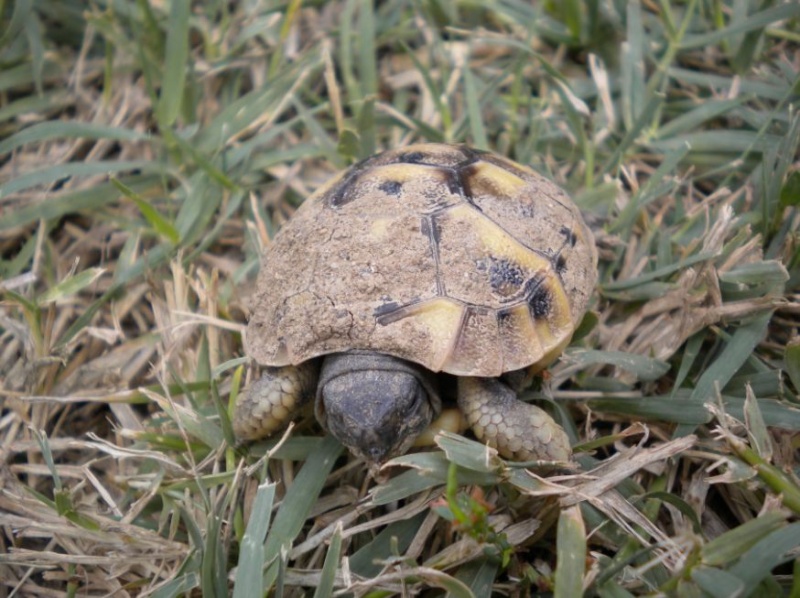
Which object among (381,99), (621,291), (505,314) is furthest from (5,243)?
(621,291)

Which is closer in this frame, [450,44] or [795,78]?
[795,78]

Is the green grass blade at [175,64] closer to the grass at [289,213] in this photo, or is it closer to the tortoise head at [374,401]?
the grass at [289,213]

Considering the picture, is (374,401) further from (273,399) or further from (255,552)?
(255,552)

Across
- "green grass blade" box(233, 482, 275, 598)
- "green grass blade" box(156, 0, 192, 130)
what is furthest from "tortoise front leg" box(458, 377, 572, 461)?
"green grass blade" box(156, 0, 192, 130)

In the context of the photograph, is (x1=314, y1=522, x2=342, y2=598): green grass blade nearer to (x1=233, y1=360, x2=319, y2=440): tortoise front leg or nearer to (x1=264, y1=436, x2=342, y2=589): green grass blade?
(x1=264, y1=436, x2=342, y2=589): green grass blade

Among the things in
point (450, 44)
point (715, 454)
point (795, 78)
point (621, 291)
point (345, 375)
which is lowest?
point (715, 454)

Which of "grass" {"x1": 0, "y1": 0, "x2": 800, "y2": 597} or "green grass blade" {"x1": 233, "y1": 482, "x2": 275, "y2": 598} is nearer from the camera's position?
"green grass blade" {"x1": 233, "y1": 482, "x2": 275, "y2": 598}

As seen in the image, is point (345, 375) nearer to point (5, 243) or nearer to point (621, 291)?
point (621, 291)
